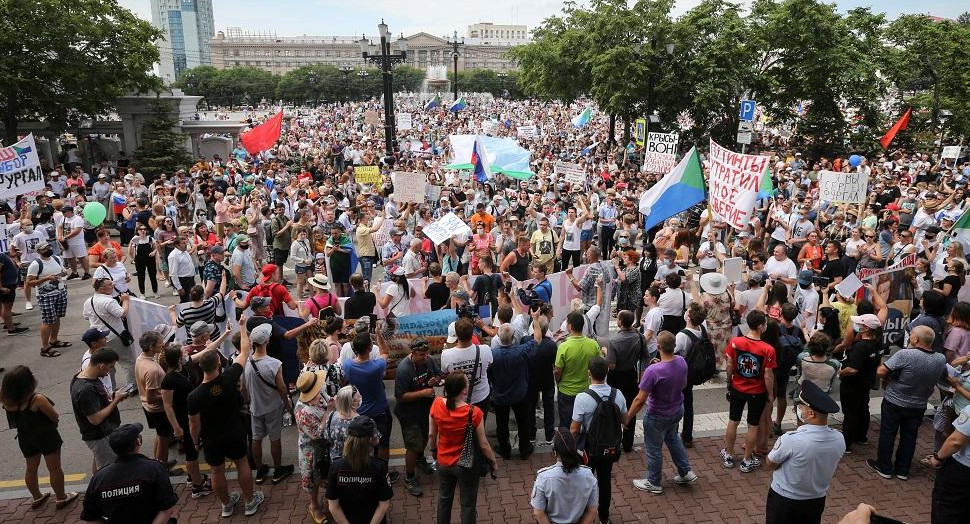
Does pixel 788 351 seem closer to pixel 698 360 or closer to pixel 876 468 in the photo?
pixel 698 360

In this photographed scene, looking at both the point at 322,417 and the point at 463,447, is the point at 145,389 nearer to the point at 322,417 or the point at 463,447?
the point at 322,417

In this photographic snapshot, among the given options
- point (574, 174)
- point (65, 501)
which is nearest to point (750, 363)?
point (65, 501)

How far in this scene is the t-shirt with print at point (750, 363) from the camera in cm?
611

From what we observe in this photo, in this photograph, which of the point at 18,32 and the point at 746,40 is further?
the point at 746,40

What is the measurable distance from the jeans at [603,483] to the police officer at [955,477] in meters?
2.55

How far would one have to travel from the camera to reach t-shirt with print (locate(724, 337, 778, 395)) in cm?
611

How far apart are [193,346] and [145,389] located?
588 millimetres

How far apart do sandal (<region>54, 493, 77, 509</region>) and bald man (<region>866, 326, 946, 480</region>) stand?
25.2 ft

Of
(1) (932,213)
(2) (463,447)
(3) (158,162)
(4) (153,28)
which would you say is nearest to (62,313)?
(2) (463,447)

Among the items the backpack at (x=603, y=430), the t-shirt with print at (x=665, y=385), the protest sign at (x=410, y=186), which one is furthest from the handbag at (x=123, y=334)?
the protest sign at (x=410, y=186)

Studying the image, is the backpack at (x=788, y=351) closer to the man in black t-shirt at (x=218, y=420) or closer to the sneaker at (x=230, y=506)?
the man in black t-shirt at (x=218, y=420)

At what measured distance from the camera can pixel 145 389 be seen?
236 inches

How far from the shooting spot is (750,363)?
20.2ft

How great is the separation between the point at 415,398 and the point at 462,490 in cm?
100
